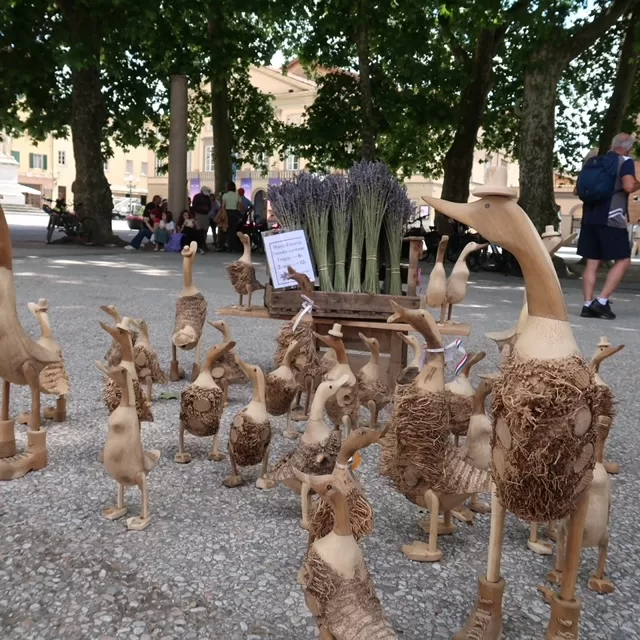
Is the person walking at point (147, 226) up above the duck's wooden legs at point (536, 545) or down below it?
above

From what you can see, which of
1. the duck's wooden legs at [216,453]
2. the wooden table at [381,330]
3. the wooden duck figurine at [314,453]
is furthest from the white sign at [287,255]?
the wooden duck figurine at [314,453]

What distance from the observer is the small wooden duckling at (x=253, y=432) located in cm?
276

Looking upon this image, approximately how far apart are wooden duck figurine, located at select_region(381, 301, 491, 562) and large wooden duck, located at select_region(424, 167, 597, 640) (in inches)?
20.7

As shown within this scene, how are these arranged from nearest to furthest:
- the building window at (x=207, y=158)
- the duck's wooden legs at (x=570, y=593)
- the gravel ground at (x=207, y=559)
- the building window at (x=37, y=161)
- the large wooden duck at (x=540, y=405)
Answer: the large wooden duck at (x=540, y=405) → the duck's wooden legs at (x=570, y=593) → the gravel ground at (x=207, y=559) → the building window at (x=207, y=158) → the building window at (x=37, y=161)

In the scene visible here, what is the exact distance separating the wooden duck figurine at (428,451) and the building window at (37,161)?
50.4 metres

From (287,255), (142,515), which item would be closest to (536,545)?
(142,515)

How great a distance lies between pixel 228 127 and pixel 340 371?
14.8 metres

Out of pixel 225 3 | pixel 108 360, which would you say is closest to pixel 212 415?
pixel 108 360

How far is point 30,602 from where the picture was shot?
2.01 meters

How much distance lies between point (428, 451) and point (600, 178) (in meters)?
5.51

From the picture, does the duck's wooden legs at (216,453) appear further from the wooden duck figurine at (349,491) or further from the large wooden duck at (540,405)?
the large wooden duck at (540,405)

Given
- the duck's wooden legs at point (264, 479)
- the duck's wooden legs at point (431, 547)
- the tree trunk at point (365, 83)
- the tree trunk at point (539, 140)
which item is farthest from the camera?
the tree trunk at point (365, 83)

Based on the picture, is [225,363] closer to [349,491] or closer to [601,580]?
[349,491]

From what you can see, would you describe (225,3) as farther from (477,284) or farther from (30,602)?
(30,602)
